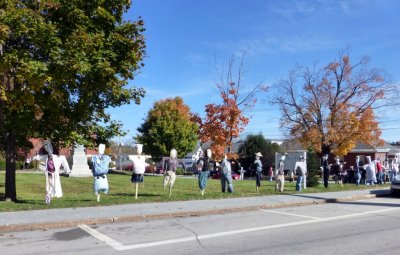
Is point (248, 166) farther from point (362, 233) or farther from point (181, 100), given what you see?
point (362, 233)

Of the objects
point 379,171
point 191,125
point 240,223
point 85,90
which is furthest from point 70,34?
point 191,125

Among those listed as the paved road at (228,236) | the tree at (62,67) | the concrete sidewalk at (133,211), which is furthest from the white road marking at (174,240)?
the tree at (62,67)

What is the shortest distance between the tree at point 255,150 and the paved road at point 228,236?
42.4 meters

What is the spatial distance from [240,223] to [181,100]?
51.4 meters

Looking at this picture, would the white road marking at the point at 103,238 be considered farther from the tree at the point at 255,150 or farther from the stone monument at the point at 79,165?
the tree at the point at 255,150

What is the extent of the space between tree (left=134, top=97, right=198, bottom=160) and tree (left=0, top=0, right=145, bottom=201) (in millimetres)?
34486

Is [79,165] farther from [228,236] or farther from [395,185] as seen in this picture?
[228,236]

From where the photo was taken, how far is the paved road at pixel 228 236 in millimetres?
7766

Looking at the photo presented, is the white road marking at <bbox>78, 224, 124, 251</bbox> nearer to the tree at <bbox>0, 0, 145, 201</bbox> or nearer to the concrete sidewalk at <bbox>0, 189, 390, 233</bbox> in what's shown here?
the concrete sidewalk at <bbox>0, 189, 390, 233</bbox>

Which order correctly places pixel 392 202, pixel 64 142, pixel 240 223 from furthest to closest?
pixel 392 202 → pixel 64 142 → pixel 240 223

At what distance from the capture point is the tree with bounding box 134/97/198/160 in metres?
51.2

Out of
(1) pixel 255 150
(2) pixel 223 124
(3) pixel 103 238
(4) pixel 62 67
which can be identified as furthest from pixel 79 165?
(1) pixel 255 150

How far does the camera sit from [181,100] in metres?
61.8

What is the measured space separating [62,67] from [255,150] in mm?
44025
